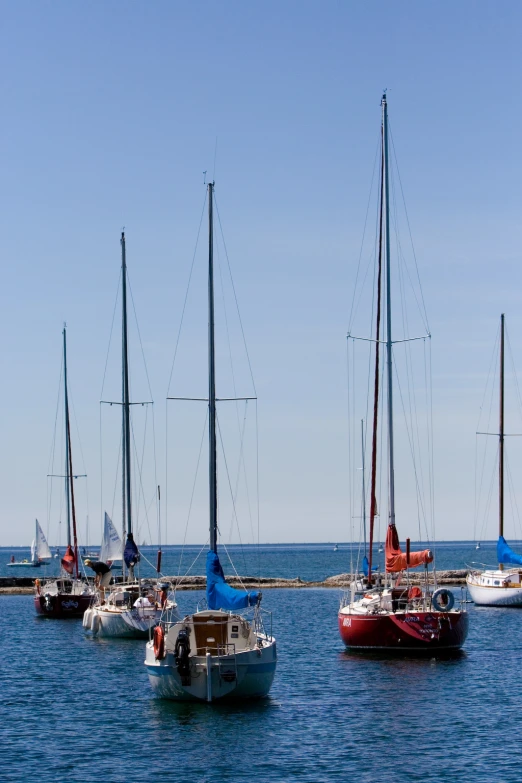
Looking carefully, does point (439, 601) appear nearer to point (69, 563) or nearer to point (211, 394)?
point (211, 394)

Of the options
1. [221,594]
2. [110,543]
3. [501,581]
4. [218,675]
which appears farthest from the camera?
[501,581]

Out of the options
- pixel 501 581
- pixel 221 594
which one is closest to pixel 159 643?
pixel 221 594

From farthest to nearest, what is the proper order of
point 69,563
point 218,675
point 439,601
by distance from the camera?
point 69,563 → point 439,601 → point 218,675

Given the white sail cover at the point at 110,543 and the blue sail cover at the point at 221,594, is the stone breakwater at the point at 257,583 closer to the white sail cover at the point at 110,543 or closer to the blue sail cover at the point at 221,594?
the white sail cover at the point at 110,543

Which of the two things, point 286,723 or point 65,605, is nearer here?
point 286,723

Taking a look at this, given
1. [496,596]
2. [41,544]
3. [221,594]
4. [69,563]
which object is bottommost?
[41,544]

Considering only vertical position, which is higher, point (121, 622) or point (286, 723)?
point (286, 723)

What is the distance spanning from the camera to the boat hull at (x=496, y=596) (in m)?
73.1

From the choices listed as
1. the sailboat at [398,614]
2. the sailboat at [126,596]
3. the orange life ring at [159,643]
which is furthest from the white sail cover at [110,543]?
the orange life ring at [159,643]

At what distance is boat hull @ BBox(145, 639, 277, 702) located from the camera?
33875mm

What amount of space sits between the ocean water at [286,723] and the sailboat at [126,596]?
337cm

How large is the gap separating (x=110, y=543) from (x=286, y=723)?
3468 centimetres

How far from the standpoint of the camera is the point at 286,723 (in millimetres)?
33344

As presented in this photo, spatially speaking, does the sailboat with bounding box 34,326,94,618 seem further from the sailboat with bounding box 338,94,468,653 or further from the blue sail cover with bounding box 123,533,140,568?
the sailboat with bounding box 338,94,468,653
